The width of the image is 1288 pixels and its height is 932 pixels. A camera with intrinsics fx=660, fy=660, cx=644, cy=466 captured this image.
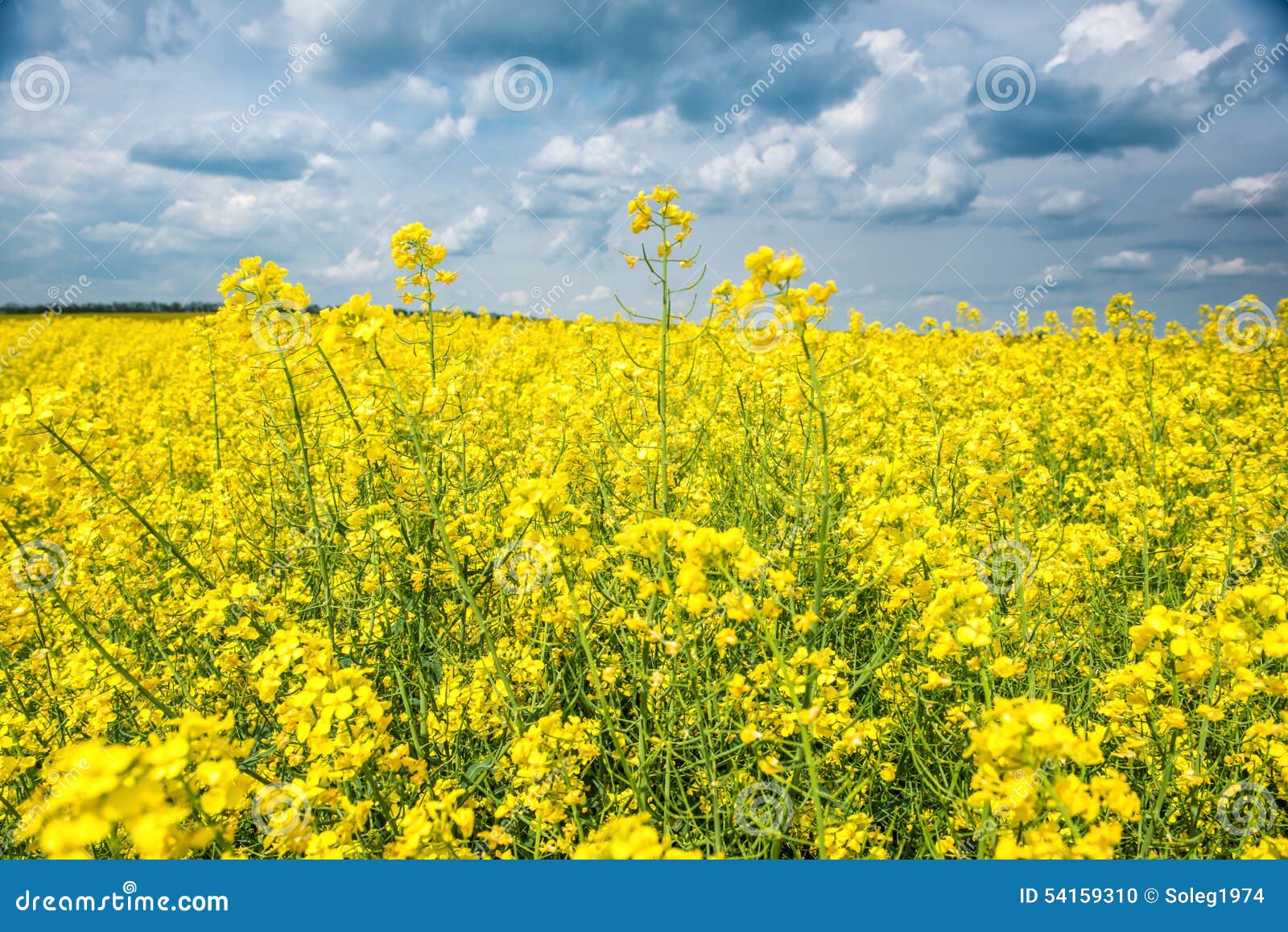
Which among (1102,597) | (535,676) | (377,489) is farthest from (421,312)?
(1102,597)

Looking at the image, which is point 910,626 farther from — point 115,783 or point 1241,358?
point 1241,358

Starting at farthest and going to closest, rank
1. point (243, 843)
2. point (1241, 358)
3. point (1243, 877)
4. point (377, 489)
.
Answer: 1. point (1241, 358)
2. point (377, 489)
3. point (243, 843)
4. point (1243, 877)

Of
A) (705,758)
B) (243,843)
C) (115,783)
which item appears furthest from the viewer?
(243,843)

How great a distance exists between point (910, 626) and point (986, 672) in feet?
0.71

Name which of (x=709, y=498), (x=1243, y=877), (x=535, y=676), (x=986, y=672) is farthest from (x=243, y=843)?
(x=1243, y=877)

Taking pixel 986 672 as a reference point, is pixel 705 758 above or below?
below

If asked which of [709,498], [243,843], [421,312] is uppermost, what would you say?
[421,312]

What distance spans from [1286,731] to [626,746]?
1.79 m

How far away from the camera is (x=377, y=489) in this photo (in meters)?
2.87

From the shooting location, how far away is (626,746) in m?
2.26

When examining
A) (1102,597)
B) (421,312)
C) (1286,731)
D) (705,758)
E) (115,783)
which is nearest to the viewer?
(115,783)

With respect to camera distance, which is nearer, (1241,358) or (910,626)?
(910,626)

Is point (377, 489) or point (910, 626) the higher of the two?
point (377, 489)

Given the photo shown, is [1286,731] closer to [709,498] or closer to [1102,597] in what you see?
[1102,597]
